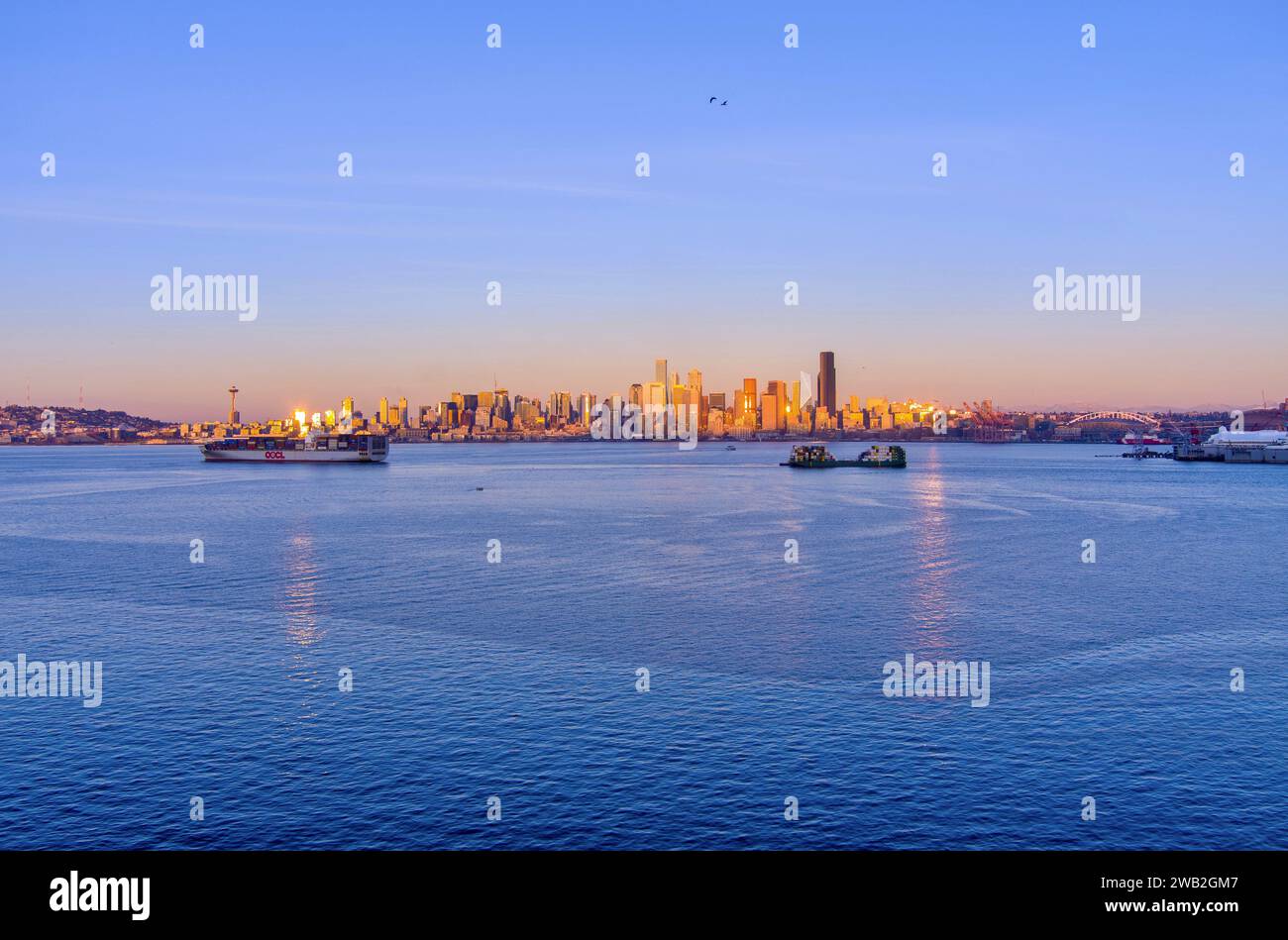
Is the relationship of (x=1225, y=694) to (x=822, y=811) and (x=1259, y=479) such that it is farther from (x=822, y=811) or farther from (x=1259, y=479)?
(x=1259, y=479)

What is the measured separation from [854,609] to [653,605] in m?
12.5

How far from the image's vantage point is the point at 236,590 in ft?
221

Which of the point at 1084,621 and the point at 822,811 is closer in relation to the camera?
the point at 822,811

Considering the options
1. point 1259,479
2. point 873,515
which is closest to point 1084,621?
point 873,515

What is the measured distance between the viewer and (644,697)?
134ft

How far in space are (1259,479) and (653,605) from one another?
605ft

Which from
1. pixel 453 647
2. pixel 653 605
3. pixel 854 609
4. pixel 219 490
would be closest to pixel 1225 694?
pixel 854 609

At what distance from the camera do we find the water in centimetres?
2880

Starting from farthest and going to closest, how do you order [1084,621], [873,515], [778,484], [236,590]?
1. [778,484]
2. [873,515]
3. [236,590]
4. [1084,621]

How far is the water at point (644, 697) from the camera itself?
→ 28.8m

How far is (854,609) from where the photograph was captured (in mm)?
59594

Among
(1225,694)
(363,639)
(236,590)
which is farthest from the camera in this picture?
(236,590)
